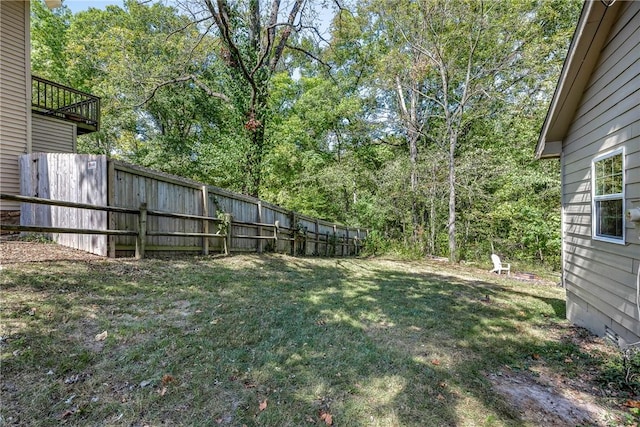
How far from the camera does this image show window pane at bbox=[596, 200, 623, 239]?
3641mm

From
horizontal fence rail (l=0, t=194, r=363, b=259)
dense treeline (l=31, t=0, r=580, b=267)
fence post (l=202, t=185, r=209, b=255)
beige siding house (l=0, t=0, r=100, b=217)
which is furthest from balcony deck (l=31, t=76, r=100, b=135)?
fence post (l=202, t=185, r=209, b=255)

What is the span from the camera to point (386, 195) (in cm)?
1603

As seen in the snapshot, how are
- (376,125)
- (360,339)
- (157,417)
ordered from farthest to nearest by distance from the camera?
(376,125) → (360,339) → (157,417)

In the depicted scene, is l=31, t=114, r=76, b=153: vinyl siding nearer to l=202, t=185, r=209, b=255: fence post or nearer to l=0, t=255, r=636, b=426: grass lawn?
l=202, t=185, r=209, b=255: fence post

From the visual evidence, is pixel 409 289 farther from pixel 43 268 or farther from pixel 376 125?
pixel 376 125

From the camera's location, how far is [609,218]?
12.7ft

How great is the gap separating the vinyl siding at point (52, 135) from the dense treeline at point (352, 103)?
3.62 metres

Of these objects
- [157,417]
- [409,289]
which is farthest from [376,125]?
[157,417]

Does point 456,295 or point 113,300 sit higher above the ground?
point 113,300

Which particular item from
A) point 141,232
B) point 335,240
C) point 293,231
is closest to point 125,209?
point 141,232

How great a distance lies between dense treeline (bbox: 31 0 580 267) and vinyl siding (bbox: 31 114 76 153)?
362 cm

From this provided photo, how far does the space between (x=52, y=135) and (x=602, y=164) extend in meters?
Answer: 14.0

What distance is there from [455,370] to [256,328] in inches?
86.5

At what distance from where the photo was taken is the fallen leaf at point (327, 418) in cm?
212
